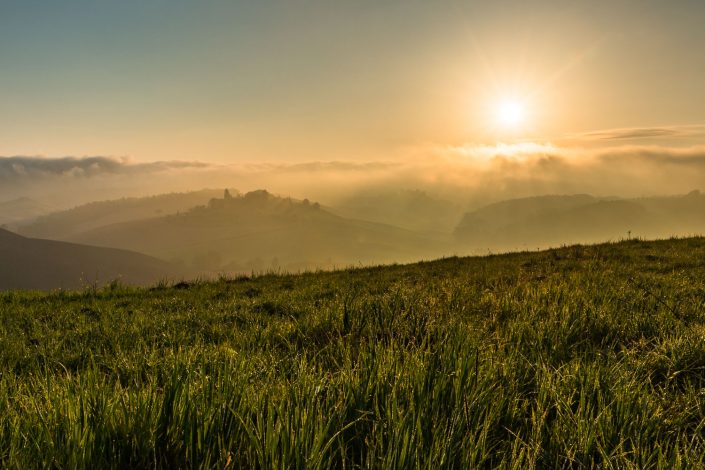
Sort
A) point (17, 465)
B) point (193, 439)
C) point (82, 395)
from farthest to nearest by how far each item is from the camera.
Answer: point (82, 395) → point (193, 439) → point (17, 465)

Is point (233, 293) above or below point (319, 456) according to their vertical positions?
below

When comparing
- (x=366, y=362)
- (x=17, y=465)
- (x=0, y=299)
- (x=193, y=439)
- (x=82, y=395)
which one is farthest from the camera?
(x=0, y=299)

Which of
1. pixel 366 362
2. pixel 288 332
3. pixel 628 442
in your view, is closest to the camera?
pixel 628 442

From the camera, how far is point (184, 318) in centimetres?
923

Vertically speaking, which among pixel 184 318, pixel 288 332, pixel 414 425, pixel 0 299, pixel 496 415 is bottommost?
pixel 0 299

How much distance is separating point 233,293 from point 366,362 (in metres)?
13.2

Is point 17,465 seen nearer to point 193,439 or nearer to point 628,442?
point 193,439

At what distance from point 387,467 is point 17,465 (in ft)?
5.40

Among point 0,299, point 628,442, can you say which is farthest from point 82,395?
point 0,299

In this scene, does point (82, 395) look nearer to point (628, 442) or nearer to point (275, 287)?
point (628, 442)

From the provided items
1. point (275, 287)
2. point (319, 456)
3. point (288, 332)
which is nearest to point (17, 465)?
point (319, 456)

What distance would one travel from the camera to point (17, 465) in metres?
1.89

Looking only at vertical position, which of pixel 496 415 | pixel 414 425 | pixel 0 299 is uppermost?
pixel 414 425

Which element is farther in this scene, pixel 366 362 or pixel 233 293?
pixel 233 293
